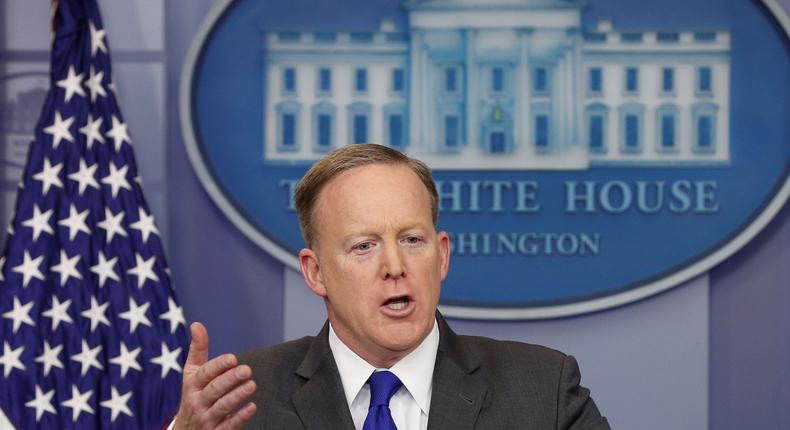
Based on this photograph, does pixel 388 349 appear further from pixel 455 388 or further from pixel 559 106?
pixel 559 106

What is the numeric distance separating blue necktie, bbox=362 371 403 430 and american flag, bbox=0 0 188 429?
1309 millimetres

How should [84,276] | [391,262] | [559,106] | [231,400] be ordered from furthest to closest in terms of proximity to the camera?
[559,106], [84,276], [391,262], [231,400]

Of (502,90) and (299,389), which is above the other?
(502,90)

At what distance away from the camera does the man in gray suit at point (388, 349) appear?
1848 mm

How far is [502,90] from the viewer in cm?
324

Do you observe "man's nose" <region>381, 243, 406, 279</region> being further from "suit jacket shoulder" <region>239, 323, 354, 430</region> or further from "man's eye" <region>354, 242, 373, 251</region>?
"suit jacket shoulder" <region>239, 323, 354, 430</region>

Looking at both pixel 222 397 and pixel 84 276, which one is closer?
pixel 222 397

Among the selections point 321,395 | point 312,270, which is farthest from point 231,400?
point 312,270

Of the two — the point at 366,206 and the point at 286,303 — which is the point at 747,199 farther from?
the point at 366,206

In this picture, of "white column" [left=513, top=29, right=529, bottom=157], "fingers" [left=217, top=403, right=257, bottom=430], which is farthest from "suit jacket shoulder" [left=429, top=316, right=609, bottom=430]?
"white column" [left=513, top=29, right=529, bottom=157]

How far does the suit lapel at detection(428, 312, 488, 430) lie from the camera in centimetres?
186

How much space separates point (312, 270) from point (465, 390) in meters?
0.38

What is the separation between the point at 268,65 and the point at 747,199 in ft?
5.19

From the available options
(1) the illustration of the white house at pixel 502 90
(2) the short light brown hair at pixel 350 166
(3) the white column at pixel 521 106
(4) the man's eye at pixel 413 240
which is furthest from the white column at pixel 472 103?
(4) the man's eye at pixel 413 240
